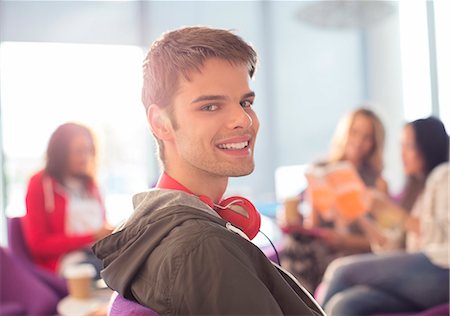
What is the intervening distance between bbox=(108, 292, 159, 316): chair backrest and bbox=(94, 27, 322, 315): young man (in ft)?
0.05

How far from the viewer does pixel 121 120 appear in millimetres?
5680

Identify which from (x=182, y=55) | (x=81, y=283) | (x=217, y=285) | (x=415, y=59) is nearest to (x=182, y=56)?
(x=182, y=55)

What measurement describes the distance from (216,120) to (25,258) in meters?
2.59

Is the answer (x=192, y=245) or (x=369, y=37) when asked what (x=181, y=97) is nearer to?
(x=192, y=245)

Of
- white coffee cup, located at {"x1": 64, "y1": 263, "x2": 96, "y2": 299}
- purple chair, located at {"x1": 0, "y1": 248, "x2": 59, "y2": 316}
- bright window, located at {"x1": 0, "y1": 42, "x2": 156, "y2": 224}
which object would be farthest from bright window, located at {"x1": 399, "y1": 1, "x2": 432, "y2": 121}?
white coffee cup, located at {"x1": 64, "y1": 263, "x2": 96, "y2": 299}

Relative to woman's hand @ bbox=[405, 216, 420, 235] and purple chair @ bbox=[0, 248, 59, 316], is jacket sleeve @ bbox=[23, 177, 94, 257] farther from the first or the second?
woman's hand @ bbox=[405, 216, 420, 235]

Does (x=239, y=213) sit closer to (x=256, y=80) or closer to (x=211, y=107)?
(x=211, y=107)

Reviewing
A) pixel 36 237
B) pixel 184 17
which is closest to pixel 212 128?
pixel 36 237

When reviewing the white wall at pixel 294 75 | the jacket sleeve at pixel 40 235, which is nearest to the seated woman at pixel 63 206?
the jacket sleeve at pixel 40 235

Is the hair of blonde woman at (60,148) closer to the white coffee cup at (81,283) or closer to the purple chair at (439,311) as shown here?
the white coffee cup at (81,283)

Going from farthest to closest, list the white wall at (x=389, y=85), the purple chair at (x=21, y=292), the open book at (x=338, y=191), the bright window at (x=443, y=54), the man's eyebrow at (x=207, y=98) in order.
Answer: the white wall at (x=389, y=85) < the bright window at (x=443, y=54) < the open book at (x=338, y=191) < the purple chair at (x=21, y=292) < the man's eyebrow at (x=207, y=98)

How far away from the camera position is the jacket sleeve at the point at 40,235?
10.7ft

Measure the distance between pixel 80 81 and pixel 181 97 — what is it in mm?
4707

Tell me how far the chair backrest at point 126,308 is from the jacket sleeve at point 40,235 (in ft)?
7.62
